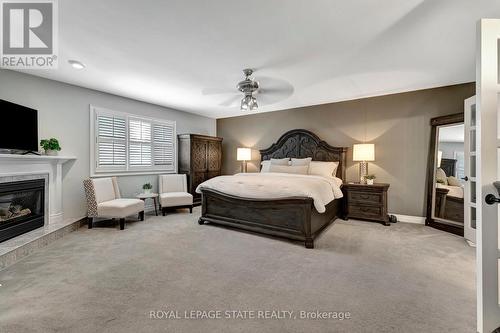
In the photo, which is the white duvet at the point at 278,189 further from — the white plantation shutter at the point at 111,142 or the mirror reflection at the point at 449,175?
the white plantation shutter at the point at 111,142

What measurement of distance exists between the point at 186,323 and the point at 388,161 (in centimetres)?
452

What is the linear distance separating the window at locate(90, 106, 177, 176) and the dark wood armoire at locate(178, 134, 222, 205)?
0.27 m

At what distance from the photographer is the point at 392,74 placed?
3.47 metres

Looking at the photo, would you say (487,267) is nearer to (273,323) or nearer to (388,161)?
(273,323)

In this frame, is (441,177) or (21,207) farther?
(441,177)

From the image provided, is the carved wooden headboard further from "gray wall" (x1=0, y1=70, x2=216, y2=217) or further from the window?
"gray wall" (x1=0, y1=70, x2=216, y2=217)

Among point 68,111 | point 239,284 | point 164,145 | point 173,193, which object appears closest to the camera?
point 239,284

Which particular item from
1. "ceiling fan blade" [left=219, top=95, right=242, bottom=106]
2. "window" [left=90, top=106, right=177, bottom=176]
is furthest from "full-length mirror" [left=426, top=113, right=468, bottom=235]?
"window" [left=90, top=106, right=177, bottom=176]

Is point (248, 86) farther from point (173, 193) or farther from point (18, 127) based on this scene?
point (18, 127)

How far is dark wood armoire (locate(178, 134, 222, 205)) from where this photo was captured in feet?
18.6

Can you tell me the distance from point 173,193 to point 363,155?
403cm

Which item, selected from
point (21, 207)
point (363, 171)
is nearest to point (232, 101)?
point (363, 171)

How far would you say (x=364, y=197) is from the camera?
4293mm

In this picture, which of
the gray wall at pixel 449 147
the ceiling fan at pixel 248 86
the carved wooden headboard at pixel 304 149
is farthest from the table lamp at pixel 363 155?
the ceiling fan at pixel 248 86
